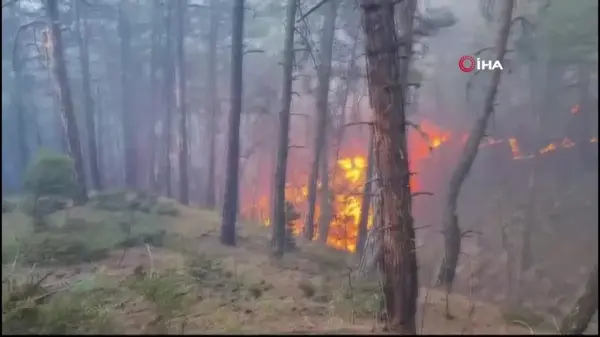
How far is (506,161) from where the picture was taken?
428cm

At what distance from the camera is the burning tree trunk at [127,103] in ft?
13.8

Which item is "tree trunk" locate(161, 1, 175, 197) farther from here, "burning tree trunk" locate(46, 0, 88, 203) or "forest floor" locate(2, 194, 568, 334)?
"burning tree trunk" locate(46, 0, 88, 203)

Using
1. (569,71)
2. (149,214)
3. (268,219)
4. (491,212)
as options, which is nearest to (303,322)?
(268,219)

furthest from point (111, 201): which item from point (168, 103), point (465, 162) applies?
point (465, 162)

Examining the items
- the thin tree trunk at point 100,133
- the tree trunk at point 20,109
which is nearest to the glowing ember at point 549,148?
the thin tree trunk at point 100,133

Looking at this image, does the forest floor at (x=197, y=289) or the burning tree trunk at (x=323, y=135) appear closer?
the forest floor at (x=197, y=289)

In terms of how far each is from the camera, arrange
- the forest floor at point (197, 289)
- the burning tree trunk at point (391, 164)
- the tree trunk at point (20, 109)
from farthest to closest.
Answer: the tree trunk at point (20, 109)
the forest floor at point (197, 289)
the burning tree trunk at point (391, 164)

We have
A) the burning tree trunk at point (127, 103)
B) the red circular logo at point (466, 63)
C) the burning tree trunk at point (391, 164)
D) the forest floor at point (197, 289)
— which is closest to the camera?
the burning tree trunk at point (391, 164)

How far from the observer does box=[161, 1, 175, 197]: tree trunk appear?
4.33 meters

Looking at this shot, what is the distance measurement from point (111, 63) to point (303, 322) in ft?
8.31

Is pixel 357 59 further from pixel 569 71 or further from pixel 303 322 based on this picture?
pixel 303 322

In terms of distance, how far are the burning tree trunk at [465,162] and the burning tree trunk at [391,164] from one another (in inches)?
25.3

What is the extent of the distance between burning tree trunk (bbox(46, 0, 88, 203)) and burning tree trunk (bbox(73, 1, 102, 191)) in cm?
9

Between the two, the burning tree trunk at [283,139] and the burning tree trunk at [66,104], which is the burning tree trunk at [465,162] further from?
the burning tree trunk at [66,104]
